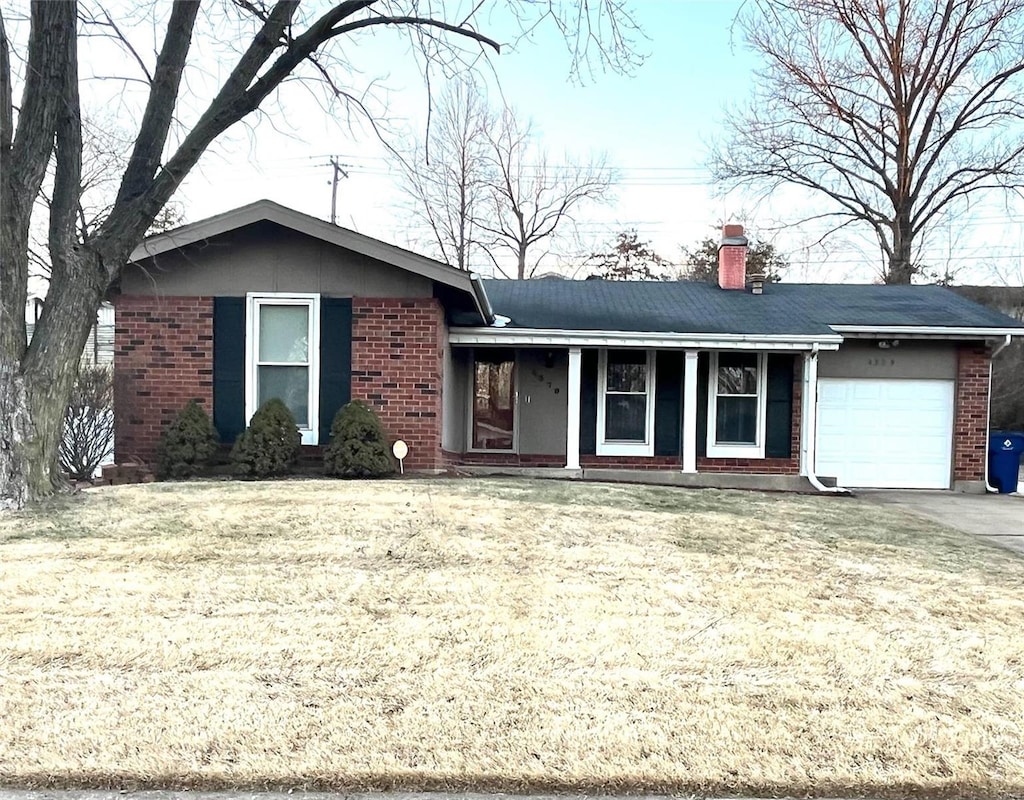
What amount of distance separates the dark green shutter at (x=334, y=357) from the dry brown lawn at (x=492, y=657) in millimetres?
3246

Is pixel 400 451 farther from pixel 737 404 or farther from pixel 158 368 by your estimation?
pixel 737 404

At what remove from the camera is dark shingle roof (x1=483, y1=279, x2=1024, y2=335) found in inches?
498

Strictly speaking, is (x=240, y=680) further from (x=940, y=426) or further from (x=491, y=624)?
(x=940, y=426)

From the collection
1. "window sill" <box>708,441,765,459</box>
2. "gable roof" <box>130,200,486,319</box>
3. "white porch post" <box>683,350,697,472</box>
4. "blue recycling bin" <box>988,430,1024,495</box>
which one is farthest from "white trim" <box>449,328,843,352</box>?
"blue recycling bin" <box>988,430,1024,495</box>

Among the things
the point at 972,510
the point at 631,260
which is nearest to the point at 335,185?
the point at 631,260

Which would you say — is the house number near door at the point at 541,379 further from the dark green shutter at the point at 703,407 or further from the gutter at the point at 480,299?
the dark green shutter at the point at 703,407

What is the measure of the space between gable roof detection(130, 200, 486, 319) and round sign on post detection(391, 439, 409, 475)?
7.31ft

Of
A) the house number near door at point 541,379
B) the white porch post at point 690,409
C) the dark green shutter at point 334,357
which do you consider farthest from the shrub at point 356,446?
the white porch post at point 690,409

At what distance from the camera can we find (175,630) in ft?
14.4

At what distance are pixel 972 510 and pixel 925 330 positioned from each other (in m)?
3.47

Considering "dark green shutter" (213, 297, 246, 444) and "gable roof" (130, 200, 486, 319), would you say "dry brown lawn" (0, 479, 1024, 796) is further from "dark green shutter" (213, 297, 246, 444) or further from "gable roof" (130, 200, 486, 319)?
"gable roof" (130, 200, 486, 319)

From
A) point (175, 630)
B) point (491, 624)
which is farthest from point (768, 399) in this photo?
point (175, 630)

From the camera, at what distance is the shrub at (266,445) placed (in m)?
9.79

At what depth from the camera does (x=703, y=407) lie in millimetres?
13227
